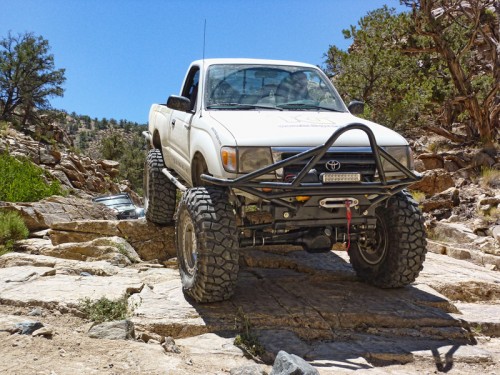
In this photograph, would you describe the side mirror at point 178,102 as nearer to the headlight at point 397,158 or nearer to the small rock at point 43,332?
the headlight at point 397,158

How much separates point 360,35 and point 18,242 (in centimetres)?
1592

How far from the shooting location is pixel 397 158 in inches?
195

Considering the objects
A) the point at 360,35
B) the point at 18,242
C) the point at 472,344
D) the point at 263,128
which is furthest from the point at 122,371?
the point at 360,35

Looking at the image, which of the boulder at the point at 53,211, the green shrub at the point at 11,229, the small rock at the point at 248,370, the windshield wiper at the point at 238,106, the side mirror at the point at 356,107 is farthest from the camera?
the boulder at the point at 53,211

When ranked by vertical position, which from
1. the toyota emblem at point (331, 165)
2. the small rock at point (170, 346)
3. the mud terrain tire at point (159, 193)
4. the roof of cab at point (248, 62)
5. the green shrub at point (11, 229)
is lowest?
the small rock at point (170, 346)

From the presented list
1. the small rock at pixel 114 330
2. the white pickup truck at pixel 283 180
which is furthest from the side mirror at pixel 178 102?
the small rock at pixel 114 330

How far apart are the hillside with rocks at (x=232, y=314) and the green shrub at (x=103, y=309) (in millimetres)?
55

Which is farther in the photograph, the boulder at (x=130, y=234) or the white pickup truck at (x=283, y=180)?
the boulder at (x=130, y=234)

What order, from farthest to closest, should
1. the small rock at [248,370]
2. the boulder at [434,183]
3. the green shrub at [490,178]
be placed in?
the boulder at [434,183]
the green shrub at [490,178]
the small rock at [248,370]

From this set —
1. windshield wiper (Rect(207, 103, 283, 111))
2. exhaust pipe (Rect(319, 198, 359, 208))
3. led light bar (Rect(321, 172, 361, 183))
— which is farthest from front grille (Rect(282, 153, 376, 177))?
windshield wiper (Rect(207, 103, 283, 111))

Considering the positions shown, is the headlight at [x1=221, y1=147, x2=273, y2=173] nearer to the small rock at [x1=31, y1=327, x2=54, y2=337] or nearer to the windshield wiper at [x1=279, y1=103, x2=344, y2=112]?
the windshield wiper at [x1=279, y1=103, x2=344, y2=112]

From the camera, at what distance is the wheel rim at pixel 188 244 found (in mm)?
5062

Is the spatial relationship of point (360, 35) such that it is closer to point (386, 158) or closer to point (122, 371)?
point (386, 158)

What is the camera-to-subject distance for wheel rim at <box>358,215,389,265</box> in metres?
5.67
